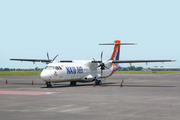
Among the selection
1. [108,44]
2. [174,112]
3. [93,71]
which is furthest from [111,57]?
[174,112]

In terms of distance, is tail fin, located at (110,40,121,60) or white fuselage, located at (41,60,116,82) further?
tail fin, located at (110,40,121,60)

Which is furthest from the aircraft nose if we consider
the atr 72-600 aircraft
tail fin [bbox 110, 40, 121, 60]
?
tail fin [bbox 110, 40, 121, 60]

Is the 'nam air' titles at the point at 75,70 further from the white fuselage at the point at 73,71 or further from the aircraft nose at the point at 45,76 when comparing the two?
the aircraft nose at the point at 45,76

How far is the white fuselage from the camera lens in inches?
1205

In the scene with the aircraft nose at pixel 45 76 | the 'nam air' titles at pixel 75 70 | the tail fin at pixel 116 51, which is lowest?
the aircraft nose at pixel 45 76

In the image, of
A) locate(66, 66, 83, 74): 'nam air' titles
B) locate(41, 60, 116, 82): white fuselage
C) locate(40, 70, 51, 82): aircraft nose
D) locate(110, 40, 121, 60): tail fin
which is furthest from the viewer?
locate(110, 40, 121, 60): tail fin

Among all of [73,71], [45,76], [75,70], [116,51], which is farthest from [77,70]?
[116,51]

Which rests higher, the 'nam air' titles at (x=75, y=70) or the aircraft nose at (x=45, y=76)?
the 'nam air' titles at (x=75, y=70)

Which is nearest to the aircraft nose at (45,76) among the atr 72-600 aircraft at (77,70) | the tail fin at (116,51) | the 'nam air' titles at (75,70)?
the atr 72-600 aircraft at (77,70)

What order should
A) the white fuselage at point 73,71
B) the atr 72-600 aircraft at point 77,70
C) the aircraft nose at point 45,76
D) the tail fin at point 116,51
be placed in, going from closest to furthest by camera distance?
the aircraft nose at point 45,76
the white fuselage at point 73,71
the atr 72-600 aircraft at point 77,70
the tail fin at point 116,51

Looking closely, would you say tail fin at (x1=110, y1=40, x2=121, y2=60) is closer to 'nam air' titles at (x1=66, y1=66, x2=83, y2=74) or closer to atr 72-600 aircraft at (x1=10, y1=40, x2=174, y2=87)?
atr 72-600 aircraft at (x1=10, y1=40, x2=174, y2=87)

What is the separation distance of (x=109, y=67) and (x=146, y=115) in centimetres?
2823

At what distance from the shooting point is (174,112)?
1269 centimetres

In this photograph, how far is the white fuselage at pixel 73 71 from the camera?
30602 mm
